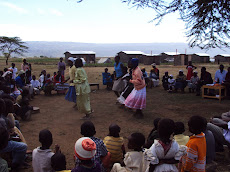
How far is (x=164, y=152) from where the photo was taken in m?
2.63

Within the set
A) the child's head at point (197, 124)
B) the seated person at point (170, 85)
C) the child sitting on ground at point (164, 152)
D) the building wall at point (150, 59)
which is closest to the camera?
the child sitting on ground at point (164, 152)

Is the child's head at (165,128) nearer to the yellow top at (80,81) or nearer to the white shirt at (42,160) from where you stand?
the white shirt at (42,160)

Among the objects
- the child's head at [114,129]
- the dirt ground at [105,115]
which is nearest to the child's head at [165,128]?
the child's head at [114,129]

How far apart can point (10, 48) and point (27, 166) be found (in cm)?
3898

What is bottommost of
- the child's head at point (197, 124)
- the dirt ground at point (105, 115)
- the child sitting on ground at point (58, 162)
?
the dirt ground at point (105, 115)

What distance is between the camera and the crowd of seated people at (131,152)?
8.27ft

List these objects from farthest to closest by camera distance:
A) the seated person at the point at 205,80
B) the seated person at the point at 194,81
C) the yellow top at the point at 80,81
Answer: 1. the seated person at the point at 194,81
2. the seated person at the point at 205,80
3. the yellow top at the point at 80,81

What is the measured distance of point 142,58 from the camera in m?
41.8

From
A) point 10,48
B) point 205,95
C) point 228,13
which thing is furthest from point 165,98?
point 10,48

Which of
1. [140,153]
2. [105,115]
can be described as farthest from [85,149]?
[105,115]

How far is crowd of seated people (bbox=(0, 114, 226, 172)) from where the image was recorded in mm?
2521

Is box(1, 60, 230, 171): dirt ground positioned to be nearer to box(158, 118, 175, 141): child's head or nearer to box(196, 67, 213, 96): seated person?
box(196, 67, 213, 96): seated person

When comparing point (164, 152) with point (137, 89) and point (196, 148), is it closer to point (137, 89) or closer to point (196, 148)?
point (196, 148)

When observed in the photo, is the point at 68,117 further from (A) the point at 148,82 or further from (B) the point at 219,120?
(A) the point at 148,82
